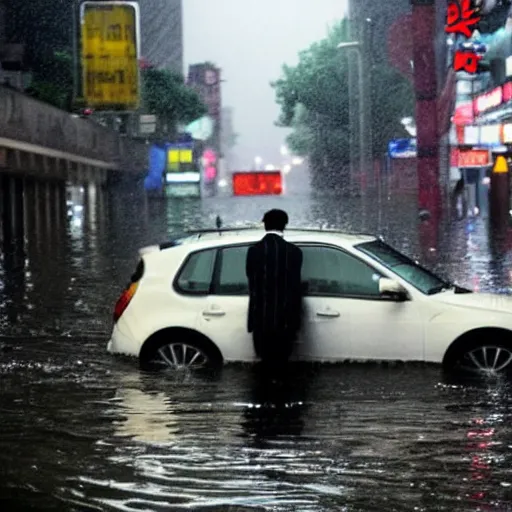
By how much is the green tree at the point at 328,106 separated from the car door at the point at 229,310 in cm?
8888

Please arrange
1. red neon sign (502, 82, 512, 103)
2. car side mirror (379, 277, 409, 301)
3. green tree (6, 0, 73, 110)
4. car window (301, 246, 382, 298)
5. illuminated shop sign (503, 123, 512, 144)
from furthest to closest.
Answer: green tree (6, 0, 73, 110) → illuminated shop sign (503, 123, 512, 144) → red neon sign (502, 82, 512, 103) → car window (301, 246, 382, 298) → car side mirror (379, 277, 409, 301)

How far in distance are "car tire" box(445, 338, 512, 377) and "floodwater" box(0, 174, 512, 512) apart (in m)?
0.20

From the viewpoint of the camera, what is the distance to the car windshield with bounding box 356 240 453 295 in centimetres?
1016

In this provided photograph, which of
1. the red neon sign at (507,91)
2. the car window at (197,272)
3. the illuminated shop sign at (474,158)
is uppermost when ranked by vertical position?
the red neon sign at (507,91)

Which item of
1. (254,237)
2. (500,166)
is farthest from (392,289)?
(500,166)

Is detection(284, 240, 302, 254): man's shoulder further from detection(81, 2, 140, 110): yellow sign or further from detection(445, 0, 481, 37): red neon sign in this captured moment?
detection(445, 0, 481, 37): red neon sign

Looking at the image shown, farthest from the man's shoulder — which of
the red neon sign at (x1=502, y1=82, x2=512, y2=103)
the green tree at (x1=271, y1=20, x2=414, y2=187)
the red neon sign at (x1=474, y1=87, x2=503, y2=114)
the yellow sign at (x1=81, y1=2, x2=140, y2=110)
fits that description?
the green tree at (x1=271, y1=20, x2=414, y2=187)

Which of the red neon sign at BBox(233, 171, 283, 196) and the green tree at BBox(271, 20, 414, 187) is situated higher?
the green tree at BBox(271, 20, 414, 187)

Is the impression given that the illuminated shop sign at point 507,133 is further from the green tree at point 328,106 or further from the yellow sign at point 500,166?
the green tree at point 328,106

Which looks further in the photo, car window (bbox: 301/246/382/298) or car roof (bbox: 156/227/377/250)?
car roof (bbox: 156/227/377/250)

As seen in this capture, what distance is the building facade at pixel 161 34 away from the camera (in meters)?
142

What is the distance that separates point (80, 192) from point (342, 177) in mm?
48804

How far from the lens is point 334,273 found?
10188mm

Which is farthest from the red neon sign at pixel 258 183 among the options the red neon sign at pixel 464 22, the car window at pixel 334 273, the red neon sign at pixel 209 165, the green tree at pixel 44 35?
the car window at pixel 334 273
